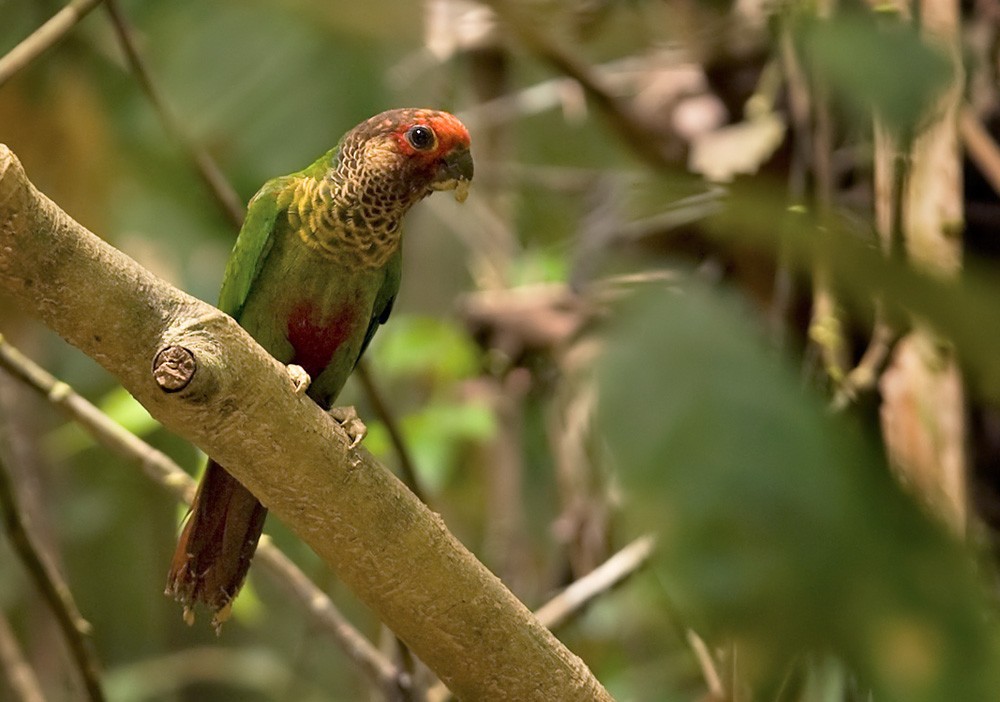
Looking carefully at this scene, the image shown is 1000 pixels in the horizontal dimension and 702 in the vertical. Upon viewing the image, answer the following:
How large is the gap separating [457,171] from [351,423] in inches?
16.6

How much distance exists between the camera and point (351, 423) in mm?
1462

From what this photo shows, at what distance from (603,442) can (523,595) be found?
2.25m

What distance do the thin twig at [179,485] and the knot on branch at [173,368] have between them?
2.74 feet

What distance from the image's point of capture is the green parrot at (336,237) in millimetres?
1641

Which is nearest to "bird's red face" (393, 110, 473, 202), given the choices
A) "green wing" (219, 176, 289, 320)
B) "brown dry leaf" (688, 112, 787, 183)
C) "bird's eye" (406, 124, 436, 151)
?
"bird's eye" (406, 124, 436, 151)

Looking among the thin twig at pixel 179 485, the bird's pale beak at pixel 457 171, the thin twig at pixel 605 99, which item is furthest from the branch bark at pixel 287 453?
the thin twig at pixel 605 99

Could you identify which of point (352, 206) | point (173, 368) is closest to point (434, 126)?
point (352, 206)

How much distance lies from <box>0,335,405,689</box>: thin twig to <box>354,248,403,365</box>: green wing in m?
0.37

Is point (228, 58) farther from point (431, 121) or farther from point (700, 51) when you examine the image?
point (700, 51)

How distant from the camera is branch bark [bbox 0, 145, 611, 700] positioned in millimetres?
895

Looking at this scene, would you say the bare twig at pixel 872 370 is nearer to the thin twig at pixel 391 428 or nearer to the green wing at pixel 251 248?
the thin twig at pixel 391 428

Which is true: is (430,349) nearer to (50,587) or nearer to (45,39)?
(50,587)

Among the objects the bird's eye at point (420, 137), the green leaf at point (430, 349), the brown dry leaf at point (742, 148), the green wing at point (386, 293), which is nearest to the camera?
the bird's eye at point (420, 137)

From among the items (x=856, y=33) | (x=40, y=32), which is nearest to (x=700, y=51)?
(x=40, y=32)
